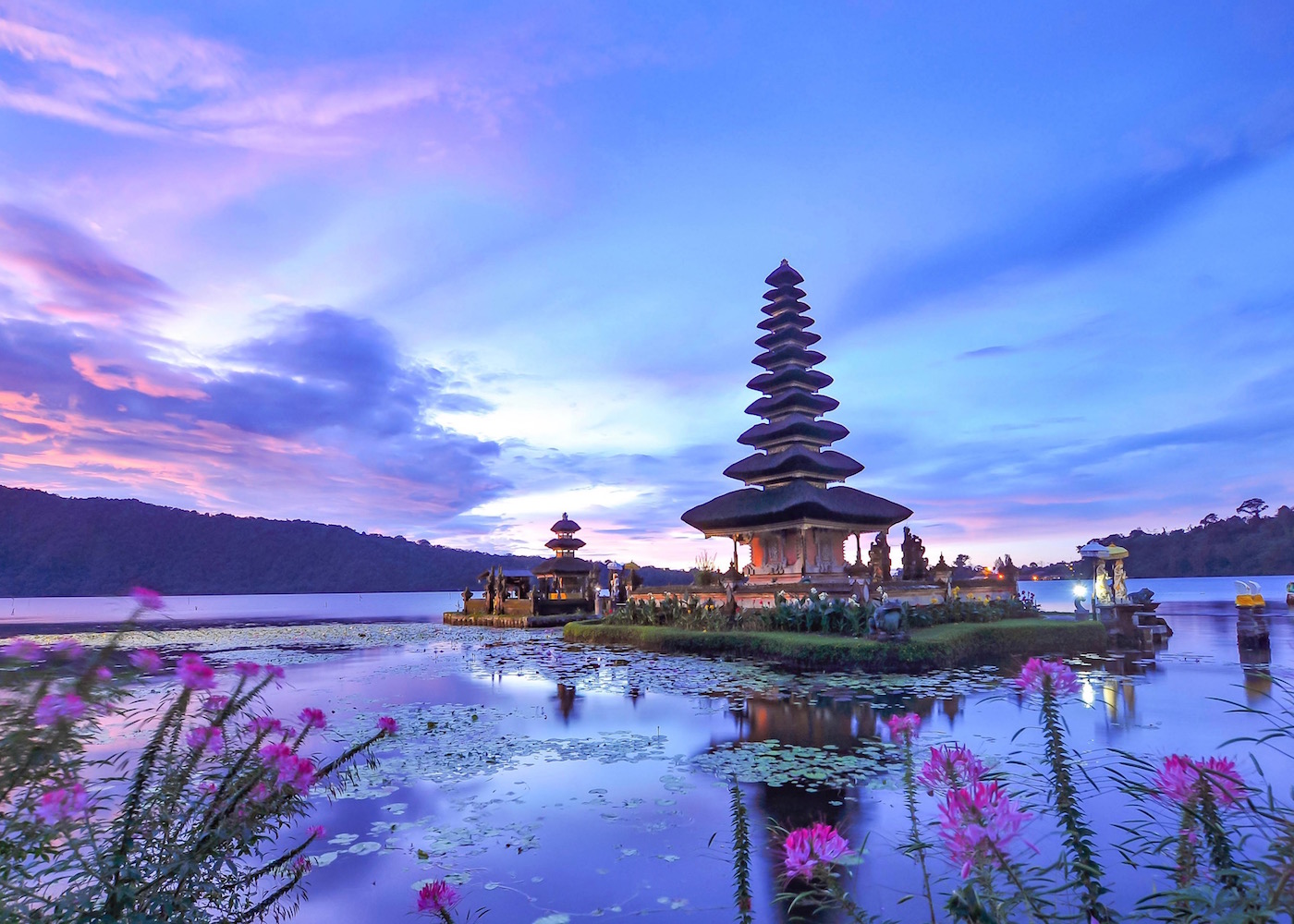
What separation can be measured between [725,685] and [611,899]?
910cm

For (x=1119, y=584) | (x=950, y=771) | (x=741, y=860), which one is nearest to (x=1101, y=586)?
(x=1119, y=584)

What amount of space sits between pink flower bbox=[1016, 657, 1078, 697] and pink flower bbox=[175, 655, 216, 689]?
9.82 feet

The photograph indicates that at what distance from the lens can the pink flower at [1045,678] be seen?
2.21 meters

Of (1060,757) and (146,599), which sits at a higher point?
(146,599)

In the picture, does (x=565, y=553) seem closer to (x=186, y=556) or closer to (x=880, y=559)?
(x=880, y=559)

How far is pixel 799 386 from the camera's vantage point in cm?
3045

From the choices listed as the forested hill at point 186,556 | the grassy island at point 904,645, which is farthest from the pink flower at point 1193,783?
the forested hill at point 186,556

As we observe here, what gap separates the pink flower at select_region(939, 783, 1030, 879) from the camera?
5.54 ft

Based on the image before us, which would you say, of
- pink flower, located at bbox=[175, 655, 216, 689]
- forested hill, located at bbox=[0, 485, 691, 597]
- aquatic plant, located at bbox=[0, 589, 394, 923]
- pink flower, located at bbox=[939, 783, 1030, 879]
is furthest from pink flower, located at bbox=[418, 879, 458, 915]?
forested hill, located at bbox=[0, 485, 691, 597]

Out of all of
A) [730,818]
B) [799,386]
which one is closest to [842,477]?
[799,386]

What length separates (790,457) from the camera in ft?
89.2

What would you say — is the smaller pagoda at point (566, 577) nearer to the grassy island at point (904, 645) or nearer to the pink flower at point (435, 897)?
the grassy island at point (904, 645)

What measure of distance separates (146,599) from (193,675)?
0.36 meters

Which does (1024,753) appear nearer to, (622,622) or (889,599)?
(889,599)
